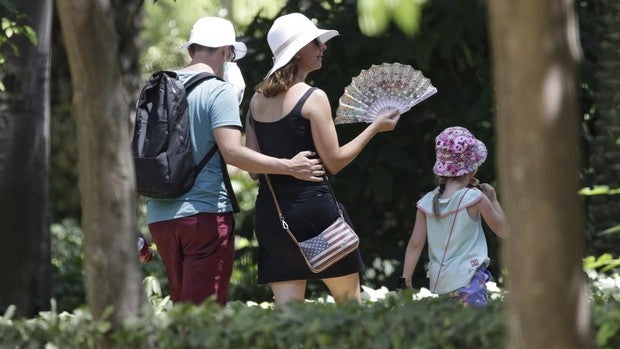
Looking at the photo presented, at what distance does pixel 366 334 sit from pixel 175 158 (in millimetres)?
1746

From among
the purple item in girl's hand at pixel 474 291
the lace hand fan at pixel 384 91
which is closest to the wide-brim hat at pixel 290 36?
the lace hand fan at pixel 384 91

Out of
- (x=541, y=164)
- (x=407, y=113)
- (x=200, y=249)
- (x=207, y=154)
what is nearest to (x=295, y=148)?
(x=207, y=154)

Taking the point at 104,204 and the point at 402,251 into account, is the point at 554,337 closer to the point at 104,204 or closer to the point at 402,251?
the point at 104,204

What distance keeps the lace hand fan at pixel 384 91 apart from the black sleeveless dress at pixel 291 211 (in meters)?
0.58

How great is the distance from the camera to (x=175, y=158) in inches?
237

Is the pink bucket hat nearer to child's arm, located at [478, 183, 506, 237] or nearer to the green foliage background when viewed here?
child's arm, located at [478, 183, 506, 237]

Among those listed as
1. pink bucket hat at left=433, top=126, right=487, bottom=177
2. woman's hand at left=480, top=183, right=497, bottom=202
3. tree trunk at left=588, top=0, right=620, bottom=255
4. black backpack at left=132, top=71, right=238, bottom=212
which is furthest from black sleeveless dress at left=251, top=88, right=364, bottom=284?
tree trunk at left=588, top=0, right=620, bottom=255

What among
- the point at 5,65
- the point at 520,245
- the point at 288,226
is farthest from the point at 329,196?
the point at 5,65

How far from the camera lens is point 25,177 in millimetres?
9383

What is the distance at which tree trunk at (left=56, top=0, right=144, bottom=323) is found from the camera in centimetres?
480

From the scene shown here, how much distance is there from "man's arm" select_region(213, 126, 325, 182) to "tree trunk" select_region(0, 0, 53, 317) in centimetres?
372

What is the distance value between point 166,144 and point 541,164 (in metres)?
3.02

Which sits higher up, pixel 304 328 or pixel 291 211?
pixel 291 211

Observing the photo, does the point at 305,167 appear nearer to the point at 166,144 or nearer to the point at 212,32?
the point at 166,144
